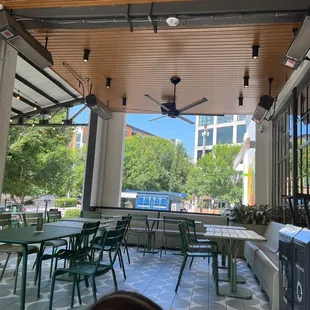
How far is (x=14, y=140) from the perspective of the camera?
12.3 metres

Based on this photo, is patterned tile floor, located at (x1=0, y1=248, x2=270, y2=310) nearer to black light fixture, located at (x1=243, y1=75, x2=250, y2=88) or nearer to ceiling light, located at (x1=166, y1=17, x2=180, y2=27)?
ceiling light, located at (x1=166, y1=17, x2=180, y2=27)

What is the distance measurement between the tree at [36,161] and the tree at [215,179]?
8.86 m

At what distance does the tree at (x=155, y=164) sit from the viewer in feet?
56.7

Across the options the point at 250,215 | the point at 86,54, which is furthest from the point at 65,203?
the point at 86,54

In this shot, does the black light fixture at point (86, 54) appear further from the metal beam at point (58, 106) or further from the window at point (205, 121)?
the window at point (205, 121)

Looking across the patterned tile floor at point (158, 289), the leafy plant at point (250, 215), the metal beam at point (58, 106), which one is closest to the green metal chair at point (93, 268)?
the patterned tile floor at point (158, 289)

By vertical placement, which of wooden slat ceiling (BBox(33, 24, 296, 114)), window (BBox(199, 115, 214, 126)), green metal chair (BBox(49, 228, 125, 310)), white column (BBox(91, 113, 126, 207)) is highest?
window (BBox(199, 115, 214, 126))

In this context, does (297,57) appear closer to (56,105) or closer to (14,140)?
(56,105)

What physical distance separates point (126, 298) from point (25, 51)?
376cm

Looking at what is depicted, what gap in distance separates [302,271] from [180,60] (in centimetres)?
387

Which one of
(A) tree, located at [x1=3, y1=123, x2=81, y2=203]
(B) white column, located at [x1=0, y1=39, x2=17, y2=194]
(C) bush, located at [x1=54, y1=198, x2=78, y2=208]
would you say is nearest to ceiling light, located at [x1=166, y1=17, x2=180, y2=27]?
(B) white column, located at [x1=0, y1=39, x2=17, y2=194]

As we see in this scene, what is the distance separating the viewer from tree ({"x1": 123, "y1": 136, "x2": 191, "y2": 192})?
17.3 m

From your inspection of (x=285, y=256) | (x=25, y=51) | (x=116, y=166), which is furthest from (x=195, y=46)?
(x=116, y=166)

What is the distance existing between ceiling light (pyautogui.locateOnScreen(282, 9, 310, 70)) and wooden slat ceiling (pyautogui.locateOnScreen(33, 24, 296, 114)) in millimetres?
521
